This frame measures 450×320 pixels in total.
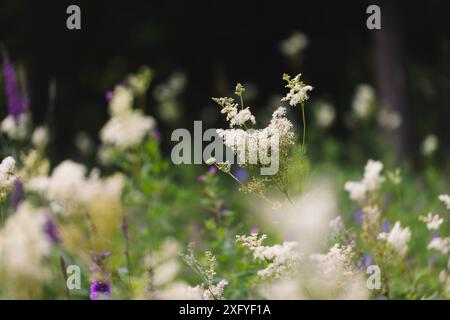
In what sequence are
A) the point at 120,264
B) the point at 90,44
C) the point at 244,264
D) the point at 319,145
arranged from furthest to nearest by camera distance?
the point at 90,44 → the point at 319,145 → the point at 120,264 → the point at 244,264

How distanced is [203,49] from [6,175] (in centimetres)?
702

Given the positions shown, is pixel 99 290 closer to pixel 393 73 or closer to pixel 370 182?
pixel 370 182

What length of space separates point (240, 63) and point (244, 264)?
6552 mm

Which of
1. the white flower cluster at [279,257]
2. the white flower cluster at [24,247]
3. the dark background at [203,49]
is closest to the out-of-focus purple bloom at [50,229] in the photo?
the white flower cluster at [24,247]

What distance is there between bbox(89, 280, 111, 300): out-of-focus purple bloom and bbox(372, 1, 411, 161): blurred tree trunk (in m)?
4.62

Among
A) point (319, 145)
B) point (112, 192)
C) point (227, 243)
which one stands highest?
point (319, 145)

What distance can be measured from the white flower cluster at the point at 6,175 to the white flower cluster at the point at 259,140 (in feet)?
2.36

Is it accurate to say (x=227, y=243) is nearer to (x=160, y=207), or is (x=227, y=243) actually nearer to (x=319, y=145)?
(x=160, y=207)

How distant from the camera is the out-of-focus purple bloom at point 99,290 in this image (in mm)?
2449

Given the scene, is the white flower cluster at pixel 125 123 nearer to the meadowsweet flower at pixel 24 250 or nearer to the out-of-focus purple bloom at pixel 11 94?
the out-of-focus purple bloom at pixel 11 94

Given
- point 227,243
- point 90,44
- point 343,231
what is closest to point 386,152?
point 227,243

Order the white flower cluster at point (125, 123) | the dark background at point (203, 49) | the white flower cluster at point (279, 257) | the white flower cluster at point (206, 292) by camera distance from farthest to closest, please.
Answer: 1. the dark background at point (203, 49)
2. the white flower cluster at point (125, 123)
3. the white flower cluster at point (206, 292)
4. the white flower cluster at point (279, 257)

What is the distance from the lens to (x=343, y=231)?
95.2 inches
